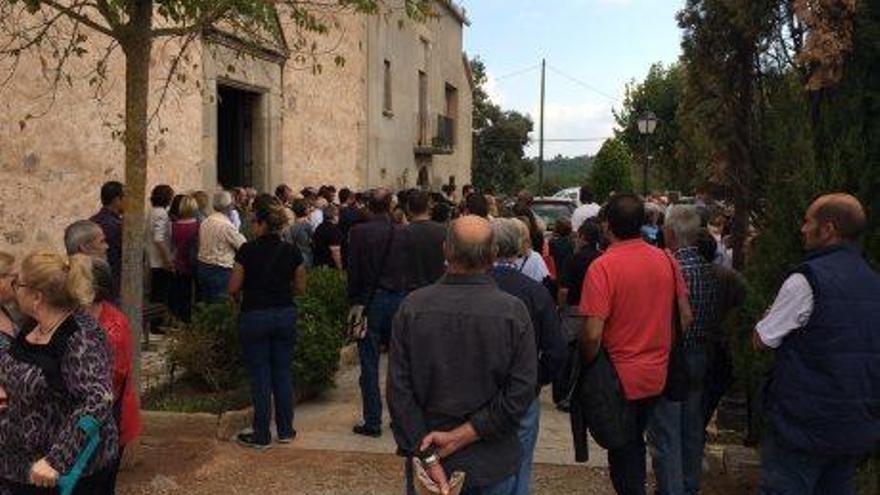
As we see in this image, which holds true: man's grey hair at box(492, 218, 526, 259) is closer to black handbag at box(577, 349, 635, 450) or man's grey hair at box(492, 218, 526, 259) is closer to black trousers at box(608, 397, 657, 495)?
black handbag at box(577, 349, 635, 450)

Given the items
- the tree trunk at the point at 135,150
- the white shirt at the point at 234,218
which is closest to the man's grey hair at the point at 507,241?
the tree trunk at the point at 135,150

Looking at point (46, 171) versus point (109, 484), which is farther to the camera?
point (46, 171)

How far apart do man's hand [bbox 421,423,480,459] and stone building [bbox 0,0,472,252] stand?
175 inches

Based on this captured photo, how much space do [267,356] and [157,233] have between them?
4.01 meters

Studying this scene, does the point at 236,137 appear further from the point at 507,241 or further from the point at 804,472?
the point at 804,472

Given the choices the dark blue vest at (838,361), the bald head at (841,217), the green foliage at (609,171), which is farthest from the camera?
the green foliage at (609,171)

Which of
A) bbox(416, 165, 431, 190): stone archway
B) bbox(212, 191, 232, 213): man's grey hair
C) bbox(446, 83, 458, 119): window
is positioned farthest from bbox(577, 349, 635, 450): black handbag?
bbox(446, 83, 458, 119): window

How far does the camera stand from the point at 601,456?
6.96 metres

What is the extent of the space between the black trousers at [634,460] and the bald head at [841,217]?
1290mm

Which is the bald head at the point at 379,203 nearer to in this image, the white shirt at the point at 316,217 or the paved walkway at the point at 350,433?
the paved walkway at the point at 350,433

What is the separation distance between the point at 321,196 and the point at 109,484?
944 centimetres

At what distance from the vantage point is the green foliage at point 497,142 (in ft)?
215

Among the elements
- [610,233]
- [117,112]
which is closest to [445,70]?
[117,112]

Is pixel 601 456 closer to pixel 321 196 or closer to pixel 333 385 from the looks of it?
pixel 333 385
